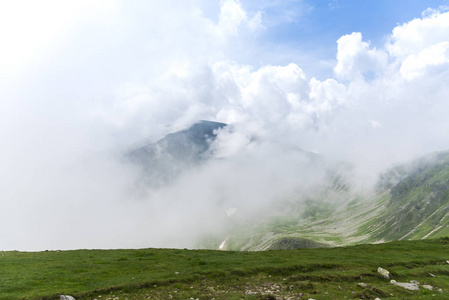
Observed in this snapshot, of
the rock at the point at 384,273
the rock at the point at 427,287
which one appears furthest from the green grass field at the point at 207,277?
the rock at the point at 427,287

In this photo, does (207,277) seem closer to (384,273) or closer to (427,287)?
→ (384,273)

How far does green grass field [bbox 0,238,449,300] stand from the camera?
3192cm

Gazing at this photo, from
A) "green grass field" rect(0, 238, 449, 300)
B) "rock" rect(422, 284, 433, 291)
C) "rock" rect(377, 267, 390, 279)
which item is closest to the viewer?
"green grass field" rect(0, 238, 449, 300)

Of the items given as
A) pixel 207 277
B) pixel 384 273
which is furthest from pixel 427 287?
pixel 207 277

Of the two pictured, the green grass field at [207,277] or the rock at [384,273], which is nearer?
the green grass field at [207,277]

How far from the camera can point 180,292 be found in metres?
33.0

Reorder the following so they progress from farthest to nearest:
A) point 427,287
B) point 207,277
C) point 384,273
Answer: point 384,273 < point 207,277 < point 427,287

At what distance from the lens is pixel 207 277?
38250mm

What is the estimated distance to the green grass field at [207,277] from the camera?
3192 centimetres

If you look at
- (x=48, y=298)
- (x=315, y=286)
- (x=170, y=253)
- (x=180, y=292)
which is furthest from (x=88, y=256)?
(x=315, y=286)

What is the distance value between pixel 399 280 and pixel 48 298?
46218 millimetres

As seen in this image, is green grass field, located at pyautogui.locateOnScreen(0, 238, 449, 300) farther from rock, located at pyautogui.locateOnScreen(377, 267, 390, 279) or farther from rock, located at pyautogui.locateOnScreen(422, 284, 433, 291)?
rock, located at pyautogui.locateOnScreen(422, 284, 433, 291)

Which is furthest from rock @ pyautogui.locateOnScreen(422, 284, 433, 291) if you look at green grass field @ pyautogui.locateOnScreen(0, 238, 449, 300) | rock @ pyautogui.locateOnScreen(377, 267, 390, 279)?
rock @ pyautogui.locateOnScreen(377, 267, 390, 279)

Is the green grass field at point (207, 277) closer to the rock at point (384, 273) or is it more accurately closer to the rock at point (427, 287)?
the rock at point (384, 273)
